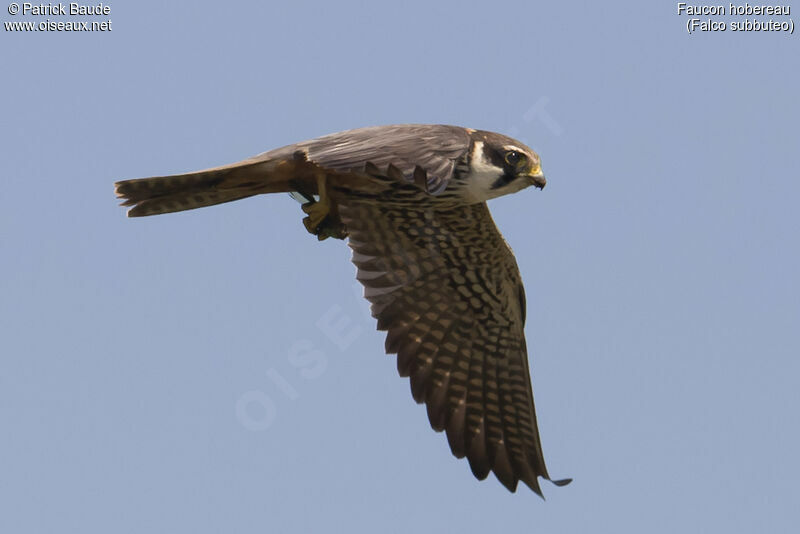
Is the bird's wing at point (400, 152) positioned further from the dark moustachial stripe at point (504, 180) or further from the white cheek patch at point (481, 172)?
the dark moustachial stripe at point (504, 180)

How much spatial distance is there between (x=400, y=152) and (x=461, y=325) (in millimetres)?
2423

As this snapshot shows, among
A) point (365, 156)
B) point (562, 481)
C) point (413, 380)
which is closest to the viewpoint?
point (365, 156)

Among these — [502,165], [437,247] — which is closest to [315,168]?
[502,165]

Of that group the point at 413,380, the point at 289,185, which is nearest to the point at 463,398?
the point at 413,380

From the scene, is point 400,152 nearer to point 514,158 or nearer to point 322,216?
point 514,158

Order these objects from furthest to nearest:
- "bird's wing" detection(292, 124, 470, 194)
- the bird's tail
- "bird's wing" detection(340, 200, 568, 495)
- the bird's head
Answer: "bird's wing" detection(340, 200, 568, 495)
the bird's tail
the bird's head
"bird's wing" detection(292, 124, 470, 194)

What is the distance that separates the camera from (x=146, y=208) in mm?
8109

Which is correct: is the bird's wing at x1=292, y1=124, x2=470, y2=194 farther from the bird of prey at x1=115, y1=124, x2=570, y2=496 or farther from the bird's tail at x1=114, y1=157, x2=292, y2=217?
the bird's tail at x1=114, y1=157, x2=292, y2=217

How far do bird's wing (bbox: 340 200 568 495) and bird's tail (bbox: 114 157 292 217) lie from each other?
104 cm

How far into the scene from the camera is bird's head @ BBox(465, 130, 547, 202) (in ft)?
25.6

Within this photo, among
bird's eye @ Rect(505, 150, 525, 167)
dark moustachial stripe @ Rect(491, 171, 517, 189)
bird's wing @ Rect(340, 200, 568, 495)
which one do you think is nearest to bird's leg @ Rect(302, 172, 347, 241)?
bird's wing @ Rect(340, 200, 568, 495)

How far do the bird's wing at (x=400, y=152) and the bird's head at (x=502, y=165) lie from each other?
11cm

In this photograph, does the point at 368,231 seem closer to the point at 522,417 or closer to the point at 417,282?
the point at 417,282

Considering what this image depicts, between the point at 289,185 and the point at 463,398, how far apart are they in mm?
2226
